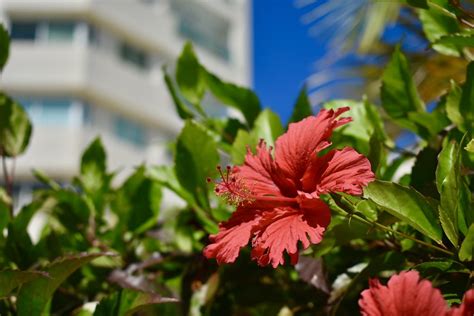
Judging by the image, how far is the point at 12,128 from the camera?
864 millimetres

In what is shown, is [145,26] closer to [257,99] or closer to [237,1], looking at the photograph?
[237,1]

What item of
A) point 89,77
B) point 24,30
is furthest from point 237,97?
point 24,30

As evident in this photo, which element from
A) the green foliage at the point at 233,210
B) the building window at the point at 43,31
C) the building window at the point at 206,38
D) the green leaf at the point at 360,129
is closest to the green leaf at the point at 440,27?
the green foliage at the point at 233,210

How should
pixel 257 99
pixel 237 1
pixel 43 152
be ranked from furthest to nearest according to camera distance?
pixel 237 1 → pixel 43 152 → pixel 257 99

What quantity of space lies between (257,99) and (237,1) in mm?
15793

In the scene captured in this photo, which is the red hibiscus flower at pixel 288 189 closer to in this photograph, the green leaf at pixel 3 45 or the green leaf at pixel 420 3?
the green leaf at pixel 420 3

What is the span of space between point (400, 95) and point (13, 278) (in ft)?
1.51

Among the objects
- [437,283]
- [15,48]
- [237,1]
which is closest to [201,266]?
[437,283]

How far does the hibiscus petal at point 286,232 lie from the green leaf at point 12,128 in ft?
1.51

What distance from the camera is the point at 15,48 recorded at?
12.4 metres

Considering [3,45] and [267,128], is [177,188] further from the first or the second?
[3,45]

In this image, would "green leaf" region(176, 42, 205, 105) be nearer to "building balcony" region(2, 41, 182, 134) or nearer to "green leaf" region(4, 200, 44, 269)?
"green leaf" region(4, 200, 44, 269)

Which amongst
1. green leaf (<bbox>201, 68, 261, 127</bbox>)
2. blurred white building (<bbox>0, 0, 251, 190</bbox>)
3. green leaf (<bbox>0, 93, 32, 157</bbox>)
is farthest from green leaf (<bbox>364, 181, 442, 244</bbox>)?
blurred white building (<bbox>0, 0, 251, 190</bbox>)

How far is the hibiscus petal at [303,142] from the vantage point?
54 cm
